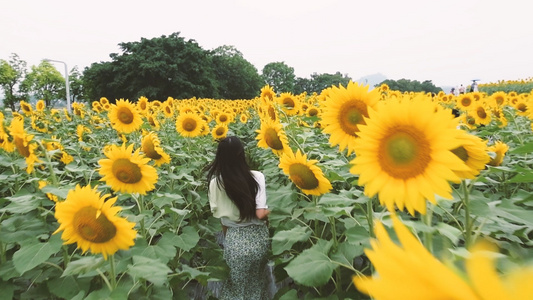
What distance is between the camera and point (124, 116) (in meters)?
4.22

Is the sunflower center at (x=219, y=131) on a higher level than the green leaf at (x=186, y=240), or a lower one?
higher

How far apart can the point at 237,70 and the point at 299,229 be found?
42.5 meters

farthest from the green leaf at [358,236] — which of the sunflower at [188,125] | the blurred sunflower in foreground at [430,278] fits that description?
the sunflower at [188,125]

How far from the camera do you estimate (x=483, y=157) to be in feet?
4.33

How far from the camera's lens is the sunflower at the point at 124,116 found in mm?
4199

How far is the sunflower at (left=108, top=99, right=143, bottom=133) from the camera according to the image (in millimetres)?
4199

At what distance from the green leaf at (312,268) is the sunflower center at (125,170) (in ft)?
3.53

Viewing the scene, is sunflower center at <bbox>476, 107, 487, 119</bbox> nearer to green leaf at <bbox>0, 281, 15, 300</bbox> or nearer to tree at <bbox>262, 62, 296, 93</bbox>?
green leaf at <bbox>0, 281, 15, 300</bbox>

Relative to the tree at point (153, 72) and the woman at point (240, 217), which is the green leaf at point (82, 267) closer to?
the woman at point (240, 217)

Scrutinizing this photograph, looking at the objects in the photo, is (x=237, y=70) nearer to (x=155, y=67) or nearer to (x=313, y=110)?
(x=155, y=67)

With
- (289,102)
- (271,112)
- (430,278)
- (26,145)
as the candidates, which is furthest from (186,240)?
(430,278)

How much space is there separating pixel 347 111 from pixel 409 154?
0.55m

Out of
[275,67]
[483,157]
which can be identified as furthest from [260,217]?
[275,67]

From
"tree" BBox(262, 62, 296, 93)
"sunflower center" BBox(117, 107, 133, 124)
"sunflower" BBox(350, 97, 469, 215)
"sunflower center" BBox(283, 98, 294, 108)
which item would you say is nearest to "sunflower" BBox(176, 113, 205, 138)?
"sunflower center" BBox(117, 107, 133, 124)
